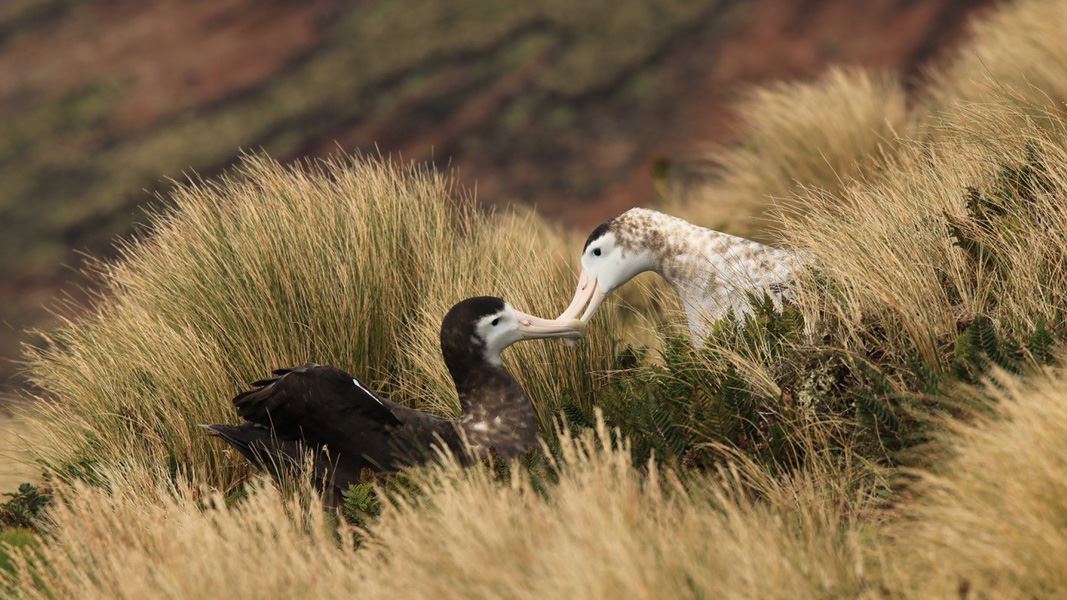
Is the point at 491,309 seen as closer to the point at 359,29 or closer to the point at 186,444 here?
the point at 186,444

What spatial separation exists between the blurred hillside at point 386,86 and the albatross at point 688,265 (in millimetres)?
14012

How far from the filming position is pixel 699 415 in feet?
14.0

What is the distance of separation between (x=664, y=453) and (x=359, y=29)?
25.1 m

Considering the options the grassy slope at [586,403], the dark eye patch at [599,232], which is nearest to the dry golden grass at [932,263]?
the grassy slope at [586,403]

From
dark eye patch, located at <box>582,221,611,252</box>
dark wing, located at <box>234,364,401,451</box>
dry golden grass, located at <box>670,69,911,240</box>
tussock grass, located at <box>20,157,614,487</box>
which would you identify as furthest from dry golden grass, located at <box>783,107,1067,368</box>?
dry golden grass, located at <box>670,69,911,240</box>

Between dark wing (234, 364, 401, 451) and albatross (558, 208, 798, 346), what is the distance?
0.85 meters

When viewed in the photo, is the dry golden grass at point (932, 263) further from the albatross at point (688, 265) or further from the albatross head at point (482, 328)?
the albatross head at point (482, 328)

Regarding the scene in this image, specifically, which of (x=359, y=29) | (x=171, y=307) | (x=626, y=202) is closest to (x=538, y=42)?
(x=359, y=29)

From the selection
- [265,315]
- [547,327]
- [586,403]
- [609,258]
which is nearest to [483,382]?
[547,327]

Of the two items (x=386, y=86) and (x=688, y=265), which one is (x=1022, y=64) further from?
(x=386, y=86)

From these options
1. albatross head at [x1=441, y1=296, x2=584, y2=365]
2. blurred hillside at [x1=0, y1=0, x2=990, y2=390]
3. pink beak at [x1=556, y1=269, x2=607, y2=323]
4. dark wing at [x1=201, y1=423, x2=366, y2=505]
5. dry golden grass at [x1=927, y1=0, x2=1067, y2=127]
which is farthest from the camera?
blurred hillside at [x1=0, y1=0, x2=990, y2=390]

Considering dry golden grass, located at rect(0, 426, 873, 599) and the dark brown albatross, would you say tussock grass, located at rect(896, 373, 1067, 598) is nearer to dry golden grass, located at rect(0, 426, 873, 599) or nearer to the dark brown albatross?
dry golden grass, located at rect(0, 426, 873, 599)

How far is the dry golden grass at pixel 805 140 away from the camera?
789 cm

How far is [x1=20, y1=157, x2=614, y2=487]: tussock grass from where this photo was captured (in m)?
5.03
